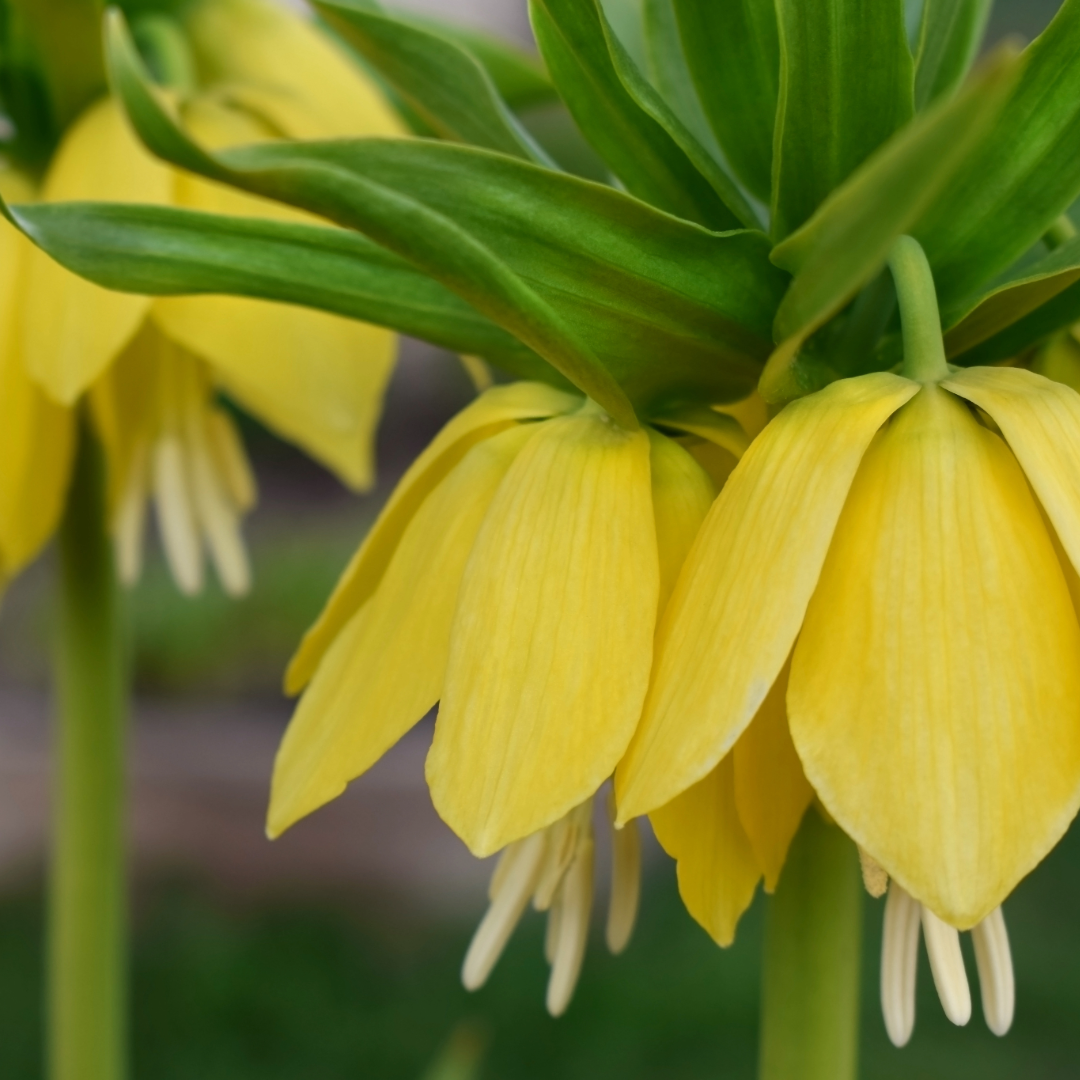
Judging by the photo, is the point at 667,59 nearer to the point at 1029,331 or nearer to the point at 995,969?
the point at 1029,331

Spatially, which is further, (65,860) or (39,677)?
(39,677)

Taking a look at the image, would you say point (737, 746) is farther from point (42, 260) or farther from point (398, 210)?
point (42, 260)

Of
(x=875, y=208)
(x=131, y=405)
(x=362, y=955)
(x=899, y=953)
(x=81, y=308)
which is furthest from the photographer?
(x=362, y=955)

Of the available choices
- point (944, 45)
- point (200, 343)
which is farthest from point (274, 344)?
point (944, 45)

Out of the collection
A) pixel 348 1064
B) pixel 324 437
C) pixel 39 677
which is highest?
pixel 324 437

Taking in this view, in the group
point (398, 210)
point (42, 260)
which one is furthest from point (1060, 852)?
point (398, 210)

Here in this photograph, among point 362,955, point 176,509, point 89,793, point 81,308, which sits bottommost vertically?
point 362,955

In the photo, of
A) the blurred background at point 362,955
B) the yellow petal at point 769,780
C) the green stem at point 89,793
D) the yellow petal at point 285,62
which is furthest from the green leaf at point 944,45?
the blurred background at point 362,955

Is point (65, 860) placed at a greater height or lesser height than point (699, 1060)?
greater
